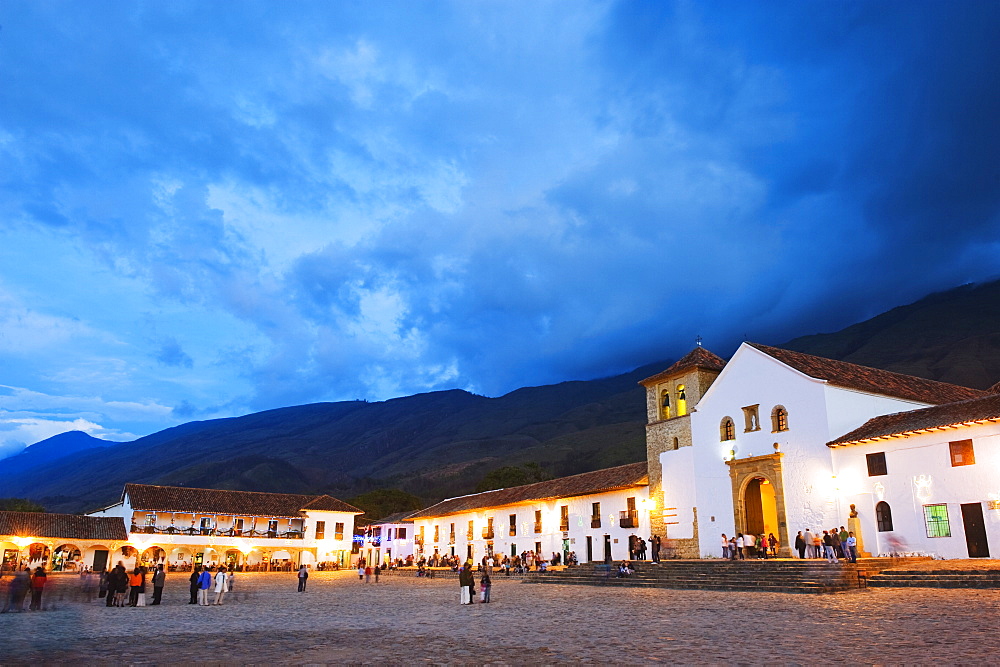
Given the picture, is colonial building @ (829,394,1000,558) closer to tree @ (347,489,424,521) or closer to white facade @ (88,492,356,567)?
white facade @ (88,492,356,567)

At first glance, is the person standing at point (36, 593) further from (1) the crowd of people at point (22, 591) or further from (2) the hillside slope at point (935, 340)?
(2) the hillside slope at point (935, 340)

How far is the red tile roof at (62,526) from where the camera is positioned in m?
42.7

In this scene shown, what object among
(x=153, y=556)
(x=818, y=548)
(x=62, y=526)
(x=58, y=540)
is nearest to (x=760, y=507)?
(x=818, y=548)

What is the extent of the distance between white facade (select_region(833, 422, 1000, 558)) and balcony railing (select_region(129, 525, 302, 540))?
4108 centimetres

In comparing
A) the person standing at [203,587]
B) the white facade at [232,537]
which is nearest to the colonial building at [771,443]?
the person standing at [203,587]

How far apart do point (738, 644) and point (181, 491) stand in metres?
50.6

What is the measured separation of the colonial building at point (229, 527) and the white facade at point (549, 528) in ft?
29.5

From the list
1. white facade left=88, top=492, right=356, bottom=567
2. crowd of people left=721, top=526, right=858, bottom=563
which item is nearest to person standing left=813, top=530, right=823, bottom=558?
crowd of people left=721, top=526, right=858, bottom=563

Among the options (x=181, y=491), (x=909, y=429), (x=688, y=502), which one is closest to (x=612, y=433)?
(x=181, y=491)

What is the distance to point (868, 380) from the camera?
92.9 ft

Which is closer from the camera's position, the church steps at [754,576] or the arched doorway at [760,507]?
the church steps at [754,576]

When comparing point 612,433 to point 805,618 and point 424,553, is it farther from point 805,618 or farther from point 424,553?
point 805,618

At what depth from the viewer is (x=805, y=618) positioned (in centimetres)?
1238

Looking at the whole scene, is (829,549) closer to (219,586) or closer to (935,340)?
(219,586)
